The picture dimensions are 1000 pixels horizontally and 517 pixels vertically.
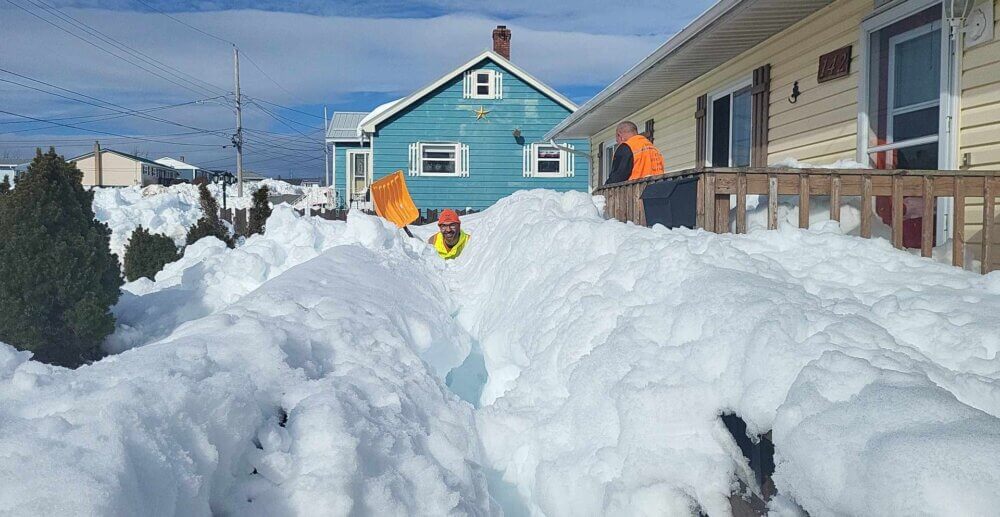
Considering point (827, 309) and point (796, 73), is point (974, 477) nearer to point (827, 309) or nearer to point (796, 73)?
point (827, 309)

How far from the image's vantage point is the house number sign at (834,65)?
21.5 feet

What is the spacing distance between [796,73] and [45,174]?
309 inches

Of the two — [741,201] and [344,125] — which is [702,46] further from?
[344,125]

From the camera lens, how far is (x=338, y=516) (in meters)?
2.03

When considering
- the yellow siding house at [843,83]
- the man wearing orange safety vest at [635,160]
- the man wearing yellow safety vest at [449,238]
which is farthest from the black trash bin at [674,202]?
the man wearing yellow safety vest at [449,238]

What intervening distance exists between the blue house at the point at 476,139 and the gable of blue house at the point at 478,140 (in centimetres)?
3

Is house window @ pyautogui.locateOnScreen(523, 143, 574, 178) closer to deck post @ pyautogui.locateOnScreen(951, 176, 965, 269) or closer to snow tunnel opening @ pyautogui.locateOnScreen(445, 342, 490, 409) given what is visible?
snow tunnel opening @ pyautogui.locateOnScreen(445, 342, 490, 409)

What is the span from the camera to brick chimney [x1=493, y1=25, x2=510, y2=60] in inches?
980

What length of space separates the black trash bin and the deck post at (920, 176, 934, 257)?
1.35 m

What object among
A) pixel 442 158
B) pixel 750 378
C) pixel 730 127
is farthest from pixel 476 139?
pixel 750 378

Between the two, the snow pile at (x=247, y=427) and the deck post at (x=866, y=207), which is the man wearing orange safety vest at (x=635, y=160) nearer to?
the deck post at (x=866, y=207)

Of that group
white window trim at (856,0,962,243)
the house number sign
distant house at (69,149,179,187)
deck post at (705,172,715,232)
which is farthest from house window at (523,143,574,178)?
distant house at (69,149,179,187)

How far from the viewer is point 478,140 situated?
22.9 meters

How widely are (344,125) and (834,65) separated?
2356cm
